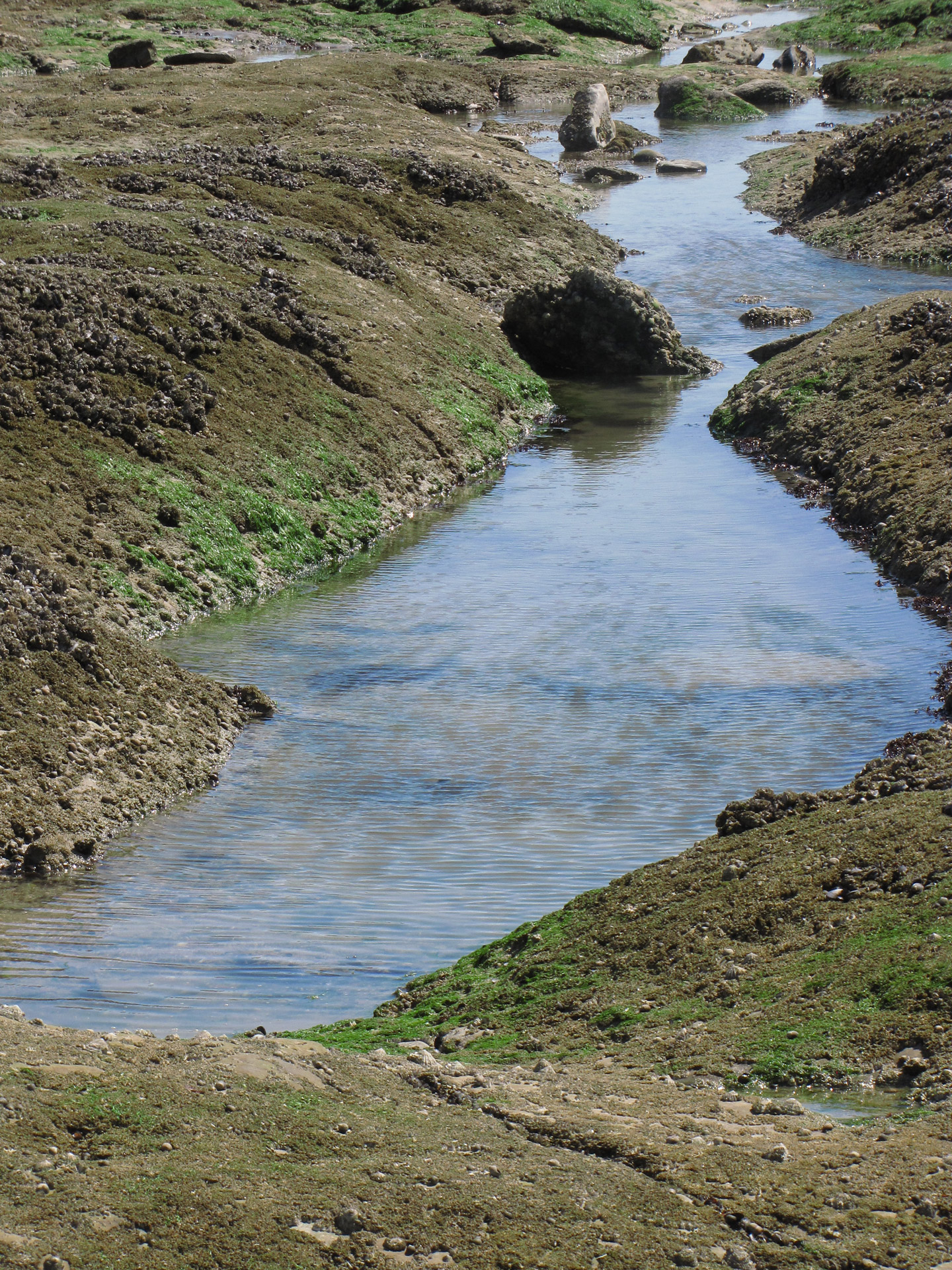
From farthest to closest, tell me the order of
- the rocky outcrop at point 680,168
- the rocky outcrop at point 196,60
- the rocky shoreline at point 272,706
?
the rocky outcrop at point 196,60
the rocky outcrop at point 680,168
the rocky shoreline at point 272,706

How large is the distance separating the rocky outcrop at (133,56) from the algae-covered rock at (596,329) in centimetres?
4080

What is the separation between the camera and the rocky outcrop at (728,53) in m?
89.7

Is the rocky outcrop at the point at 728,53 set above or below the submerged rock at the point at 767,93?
above

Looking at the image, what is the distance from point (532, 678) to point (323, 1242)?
12.1m

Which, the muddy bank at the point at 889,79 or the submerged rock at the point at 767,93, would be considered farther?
the submerged rock at the point at 767,93

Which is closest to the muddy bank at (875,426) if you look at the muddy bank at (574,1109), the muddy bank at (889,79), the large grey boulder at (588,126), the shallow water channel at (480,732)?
A: the shallow water channel at (480,732)

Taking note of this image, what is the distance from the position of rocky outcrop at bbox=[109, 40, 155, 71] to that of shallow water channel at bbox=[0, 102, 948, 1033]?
48.7 m

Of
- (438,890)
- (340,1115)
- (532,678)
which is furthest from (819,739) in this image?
(340,1115)

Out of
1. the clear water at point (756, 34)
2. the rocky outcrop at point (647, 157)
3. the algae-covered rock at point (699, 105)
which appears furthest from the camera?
the clear water at point (756, 34)

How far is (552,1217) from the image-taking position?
6578 mm

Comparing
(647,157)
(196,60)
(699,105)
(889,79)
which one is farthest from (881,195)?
(196,60)

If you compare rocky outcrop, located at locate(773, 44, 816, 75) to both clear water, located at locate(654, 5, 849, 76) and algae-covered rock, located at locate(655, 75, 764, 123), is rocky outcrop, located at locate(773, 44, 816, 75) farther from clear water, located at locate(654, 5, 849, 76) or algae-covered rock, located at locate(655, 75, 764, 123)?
algae-covered rock, located at locate(655, 75, 764, 123)

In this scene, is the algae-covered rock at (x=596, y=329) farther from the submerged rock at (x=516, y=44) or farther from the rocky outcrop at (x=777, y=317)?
the submerged rock at (x=516, y=44)

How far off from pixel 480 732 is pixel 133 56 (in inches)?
2411
